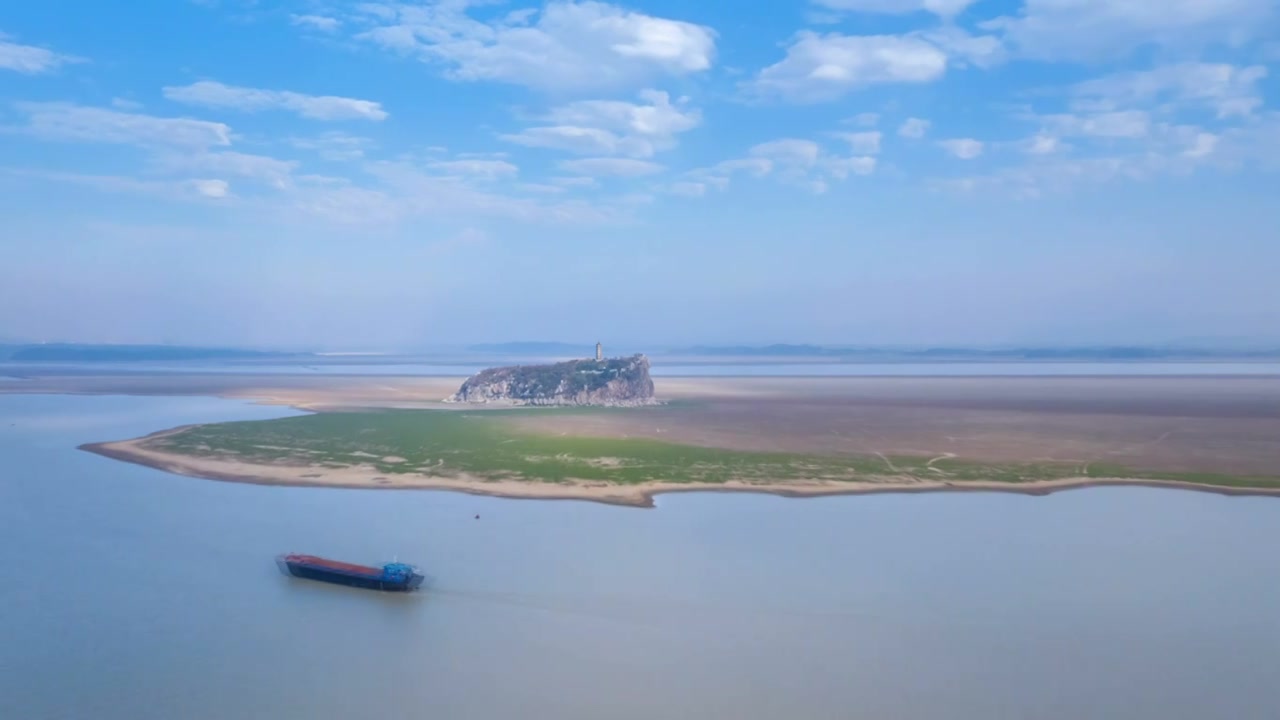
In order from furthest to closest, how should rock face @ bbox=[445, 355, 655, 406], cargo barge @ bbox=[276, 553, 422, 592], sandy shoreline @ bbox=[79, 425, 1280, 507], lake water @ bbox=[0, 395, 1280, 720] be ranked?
1. rock face @ bbox=[445, 355, 655, 406]
2. sandy shoreline @ bbox=[79, 425, 1280, 507]
3. cargo barge @ bbox=[276, 553, 422, 592]
4. lake water @ bbox=[0, 395, 1280, 720]

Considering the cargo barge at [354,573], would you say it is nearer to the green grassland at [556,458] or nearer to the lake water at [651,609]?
the lake water at [651,609]

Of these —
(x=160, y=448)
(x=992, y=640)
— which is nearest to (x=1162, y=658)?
(x=992, y=640)

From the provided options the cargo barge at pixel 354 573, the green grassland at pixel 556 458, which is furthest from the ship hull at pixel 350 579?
the green grassland at pixel 556 458

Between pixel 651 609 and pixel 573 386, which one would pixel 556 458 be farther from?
pixel 573 386

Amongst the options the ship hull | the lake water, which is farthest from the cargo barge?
the lake water

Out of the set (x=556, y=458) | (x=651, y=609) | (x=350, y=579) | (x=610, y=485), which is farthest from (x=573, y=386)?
(x=651, y=609)

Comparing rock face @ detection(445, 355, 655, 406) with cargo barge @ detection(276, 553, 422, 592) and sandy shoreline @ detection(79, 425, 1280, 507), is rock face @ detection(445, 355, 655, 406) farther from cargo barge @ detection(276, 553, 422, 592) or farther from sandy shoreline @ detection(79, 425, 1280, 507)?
cargo barge @ detection(276, 553, 422, 592)
